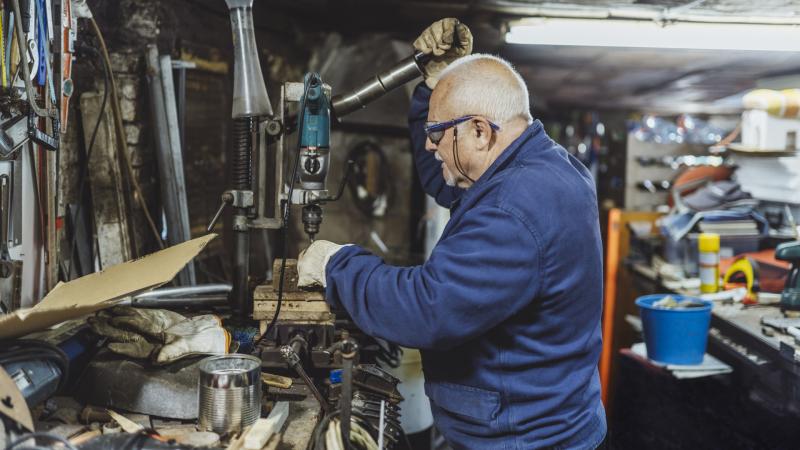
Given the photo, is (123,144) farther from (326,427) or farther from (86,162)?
(326,427)

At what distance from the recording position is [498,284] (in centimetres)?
165

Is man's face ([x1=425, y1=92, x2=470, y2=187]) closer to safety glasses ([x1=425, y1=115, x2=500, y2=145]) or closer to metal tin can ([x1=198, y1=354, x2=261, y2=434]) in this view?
safety glasses ([x1=425, y1=115, x2=500, y2=145])

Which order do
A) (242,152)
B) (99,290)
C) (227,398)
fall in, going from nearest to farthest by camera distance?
1. (227,398)
2. (99,290)
3. (242,152)

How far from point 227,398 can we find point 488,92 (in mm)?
1053

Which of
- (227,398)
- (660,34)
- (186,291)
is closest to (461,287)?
(227,398)

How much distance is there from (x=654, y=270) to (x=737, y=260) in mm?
733

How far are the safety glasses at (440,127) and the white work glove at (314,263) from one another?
421 millimetres

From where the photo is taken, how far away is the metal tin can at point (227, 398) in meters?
1.62

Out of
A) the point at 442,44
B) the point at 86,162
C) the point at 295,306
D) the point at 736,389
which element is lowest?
the point at 736,389

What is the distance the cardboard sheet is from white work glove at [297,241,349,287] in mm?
279

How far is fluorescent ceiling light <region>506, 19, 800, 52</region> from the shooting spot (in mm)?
4020

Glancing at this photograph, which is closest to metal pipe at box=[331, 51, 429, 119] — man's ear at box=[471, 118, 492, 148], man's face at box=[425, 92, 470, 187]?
man's face at box=[425, 92, 470, 187]

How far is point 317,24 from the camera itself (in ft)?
17.0

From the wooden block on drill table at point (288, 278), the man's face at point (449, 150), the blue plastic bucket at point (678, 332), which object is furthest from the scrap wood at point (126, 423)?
the blue plastic bucket at point (678, 332)
